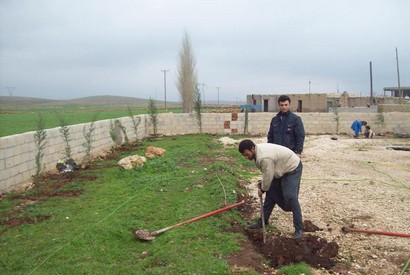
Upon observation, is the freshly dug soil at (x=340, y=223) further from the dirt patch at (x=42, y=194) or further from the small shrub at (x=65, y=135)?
the small shrub at (x=65, y=135)

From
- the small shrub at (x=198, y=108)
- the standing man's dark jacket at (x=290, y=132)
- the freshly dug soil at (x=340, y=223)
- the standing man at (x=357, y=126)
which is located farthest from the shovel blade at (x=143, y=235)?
the standing man at (x=357, y=126)

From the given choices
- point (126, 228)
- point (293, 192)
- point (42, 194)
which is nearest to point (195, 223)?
point (126, 228)

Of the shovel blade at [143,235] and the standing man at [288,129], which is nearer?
the shovel blade at [143,235]

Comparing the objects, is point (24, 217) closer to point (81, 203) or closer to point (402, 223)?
point (81, 203)

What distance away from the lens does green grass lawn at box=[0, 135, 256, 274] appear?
13.3 ft

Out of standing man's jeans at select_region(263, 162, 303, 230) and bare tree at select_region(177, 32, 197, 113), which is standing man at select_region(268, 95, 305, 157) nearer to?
standing man's jeans at select_region(263, 162, 303, 230)

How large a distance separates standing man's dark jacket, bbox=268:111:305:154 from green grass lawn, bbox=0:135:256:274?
1353 mm

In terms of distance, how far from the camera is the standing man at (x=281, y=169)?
14.0 feet

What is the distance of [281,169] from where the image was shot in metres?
4.48

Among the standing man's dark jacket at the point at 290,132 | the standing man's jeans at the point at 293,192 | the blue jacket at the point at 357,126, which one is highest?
the standing man's dark jacket at the point at 290,132

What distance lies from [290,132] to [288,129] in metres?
0.05

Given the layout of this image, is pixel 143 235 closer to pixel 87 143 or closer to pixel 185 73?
pixel 87 143

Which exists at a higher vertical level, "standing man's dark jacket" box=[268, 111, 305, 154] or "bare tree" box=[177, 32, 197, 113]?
"bare tree" box=[177, 32, 197, 113]

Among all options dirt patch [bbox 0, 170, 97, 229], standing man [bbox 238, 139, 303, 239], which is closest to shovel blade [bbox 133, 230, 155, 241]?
standing man [bbox 238, 139, 303, 239]
